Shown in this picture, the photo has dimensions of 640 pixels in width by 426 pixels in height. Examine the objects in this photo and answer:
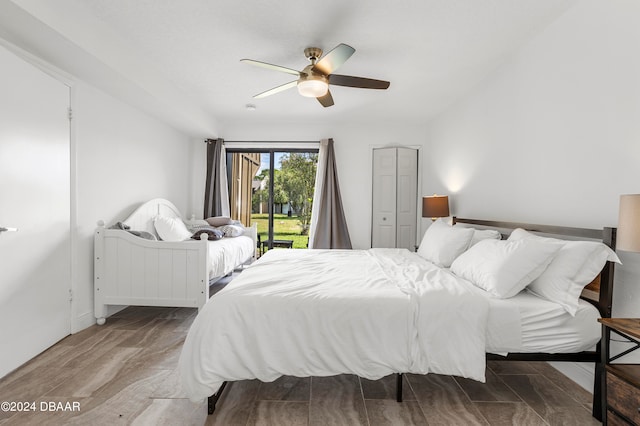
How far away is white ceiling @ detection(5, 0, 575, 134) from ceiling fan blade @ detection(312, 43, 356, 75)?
0.25 metres

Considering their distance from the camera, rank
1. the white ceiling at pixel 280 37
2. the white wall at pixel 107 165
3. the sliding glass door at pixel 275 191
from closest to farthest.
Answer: the white ceiling at pixel 280 37 → the white wall at pixel 107 165 → the sliding glass door at pixel 275 191

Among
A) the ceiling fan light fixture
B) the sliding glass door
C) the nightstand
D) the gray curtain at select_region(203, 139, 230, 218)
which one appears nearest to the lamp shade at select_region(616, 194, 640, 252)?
the nightstand

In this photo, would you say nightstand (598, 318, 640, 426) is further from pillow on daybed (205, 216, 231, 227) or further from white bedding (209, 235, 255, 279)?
pillow on daybed (205, 216, 231, 227)

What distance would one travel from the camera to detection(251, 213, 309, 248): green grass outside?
5.29m

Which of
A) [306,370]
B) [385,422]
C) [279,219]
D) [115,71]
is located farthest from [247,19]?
[279,219]

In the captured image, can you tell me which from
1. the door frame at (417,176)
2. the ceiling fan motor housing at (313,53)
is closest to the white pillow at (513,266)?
the ceiling fan motor housing at (313,53)

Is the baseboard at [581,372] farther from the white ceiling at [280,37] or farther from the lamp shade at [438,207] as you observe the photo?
the white ceiling at [280,37]

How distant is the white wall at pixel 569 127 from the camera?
5.61 ft

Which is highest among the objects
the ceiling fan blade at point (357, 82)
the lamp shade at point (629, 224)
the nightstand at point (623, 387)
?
the ceiling fan blade at point (357, 82)

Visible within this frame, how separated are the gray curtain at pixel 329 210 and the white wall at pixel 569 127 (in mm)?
2119

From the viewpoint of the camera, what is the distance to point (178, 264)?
9.20 feet

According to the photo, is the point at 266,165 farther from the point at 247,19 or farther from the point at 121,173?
the point at 247,19

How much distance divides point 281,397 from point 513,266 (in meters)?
1.59

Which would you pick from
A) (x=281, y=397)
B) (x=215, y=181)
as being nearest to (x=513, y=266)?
(x=281, y=397)
